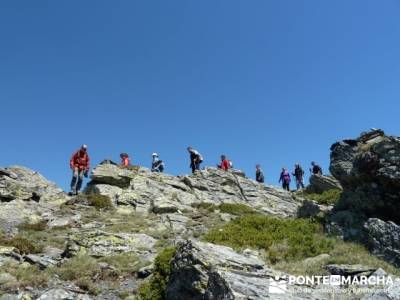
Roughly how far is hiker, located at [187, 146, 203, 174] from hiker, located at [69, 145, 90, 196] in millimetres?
11758

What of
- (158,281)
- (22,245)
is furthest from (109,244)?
(158,281)

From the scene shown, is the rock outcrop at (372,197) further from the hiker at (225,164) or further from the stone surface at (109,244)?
the hiker at (225,164)

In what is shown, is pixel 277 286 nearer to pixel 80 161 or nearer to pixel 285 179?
pixel 80 161

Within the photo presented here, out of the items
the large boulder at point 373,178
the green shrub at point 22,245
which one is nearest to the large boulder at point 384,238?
the large boulder at point 373,178

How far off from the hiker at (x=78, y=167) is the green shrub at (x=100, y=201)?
114 inches

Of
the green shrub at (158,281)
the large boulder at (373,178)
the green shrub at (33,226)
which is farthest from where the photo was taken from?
the green shrub at (33,226)

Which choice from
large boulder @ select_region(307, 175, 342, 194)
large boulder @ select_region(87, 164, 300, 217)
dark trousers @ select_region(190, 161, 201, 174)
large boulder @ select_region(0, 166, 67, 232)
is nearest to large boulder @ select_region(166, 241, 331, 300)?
large boulder @ select_region(0, 166, 67, 232)

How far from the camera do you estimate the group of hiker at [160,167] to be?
2980 centimetres

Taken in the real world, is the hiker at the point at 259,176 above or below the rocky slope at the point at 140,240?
above

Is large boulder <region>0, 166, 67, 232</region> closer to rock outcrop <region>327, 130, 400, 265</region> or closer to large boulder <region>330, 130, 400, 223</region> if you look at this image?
rock outcrop <region>327, 130, 400, 265</region>

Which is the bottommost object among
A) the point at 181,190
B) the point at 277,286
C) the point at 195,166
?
the point at 277,286

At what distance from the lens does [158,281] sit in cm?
1284

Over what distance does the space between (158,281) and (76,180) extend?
62.1ft

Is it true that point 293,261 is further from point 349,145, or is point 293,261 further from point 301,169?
point 301,169
